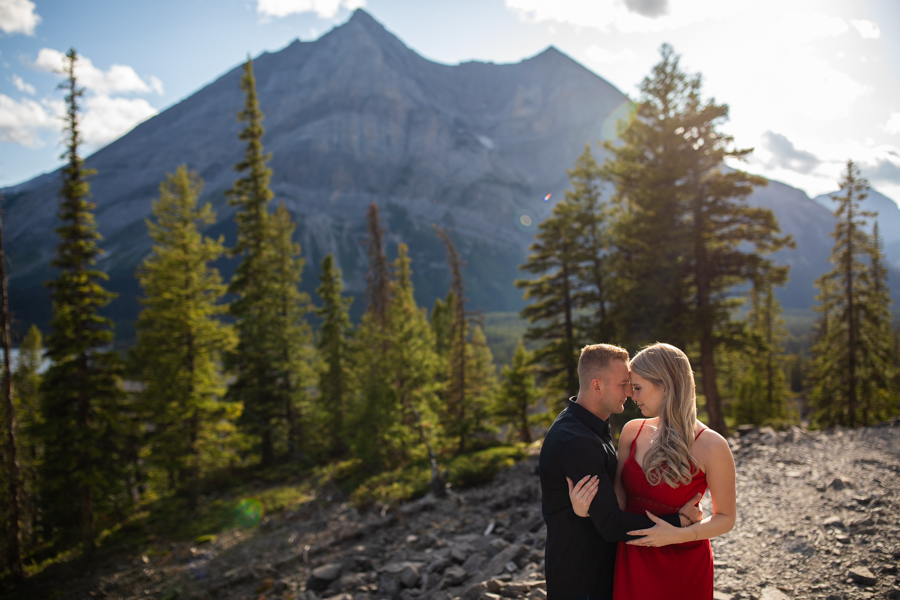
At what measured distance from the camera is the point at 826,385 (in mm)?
24375

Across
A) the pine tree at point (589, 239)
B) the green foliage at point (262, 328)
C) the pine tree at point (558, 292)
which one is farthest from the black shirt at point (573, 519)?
the green foliage at point (262, 328)

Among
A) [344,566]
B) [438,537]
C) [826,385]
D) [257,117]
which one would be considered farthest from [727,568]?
Answer: [257,117]

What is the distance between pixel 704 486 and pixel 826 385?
29.8m

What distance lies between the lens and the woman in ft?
9.66

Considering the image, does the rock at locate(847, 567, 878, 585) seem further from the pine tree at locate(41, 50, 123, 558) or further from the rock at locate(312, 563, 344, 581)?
the pine tree at locate(41, 50, 123, 558)

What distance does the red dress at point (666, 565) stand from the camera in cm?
303

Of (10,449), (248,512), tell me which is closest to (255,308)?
(248,512)

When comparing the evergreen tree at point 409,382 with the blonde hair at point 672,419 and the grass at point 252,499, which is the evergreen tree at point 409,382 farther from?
the blonde hair at point 672,419

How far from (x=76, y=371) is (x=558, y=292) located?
2110cm

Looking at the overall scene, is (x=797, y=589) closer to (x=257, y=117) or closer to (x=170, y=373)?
(x=170, y=373)

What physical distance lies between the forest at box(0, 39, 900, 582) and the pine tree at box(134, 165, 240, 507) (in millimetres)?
101

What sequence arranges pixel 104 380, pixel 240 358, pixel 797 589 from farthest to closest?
pixel 240 358 → pixel 104 380 → pixel 797 589

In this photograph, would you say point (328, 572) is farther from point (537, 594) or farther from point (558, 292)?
point (558, 292)

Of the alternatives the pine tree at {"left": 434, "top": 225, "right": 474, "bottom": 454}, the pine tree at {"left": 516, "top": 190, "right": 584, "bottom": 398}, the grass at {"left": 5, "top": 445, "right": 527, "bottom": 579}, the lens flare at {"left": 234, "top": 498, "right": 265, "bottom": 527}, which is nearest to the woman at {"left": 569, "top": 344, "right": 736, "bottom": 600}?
the grass at {"left": 5, "top": 445, "right": 527, "bottom": 579}
